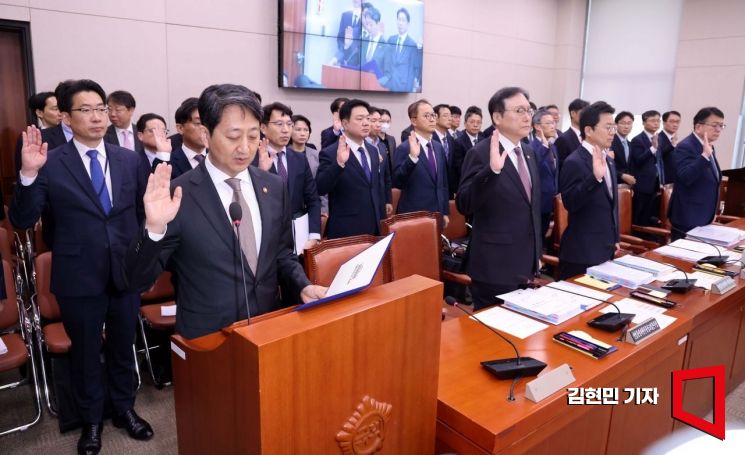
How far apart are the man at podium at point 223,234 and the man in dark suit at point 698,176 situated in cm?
379

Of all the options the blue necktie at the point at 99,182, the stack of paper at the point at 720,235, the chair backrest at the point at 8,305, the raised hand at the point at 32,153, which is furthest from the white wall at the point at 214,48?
the stack of paper at the point at 720,235

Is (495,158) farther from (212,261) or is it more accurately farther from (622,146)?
(622,146)

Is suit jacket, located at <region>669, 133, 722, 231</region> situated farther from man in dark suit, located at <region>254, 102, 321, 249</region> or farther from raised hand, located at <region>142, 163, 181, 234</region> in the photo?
raised hand, located at <region>142, 163, 181, 234</region>

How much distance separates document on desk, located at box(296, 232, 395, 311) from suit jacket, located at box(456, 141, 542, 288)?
1.33 m

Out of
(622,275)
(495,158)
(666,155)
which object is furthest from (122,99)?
(666,155)

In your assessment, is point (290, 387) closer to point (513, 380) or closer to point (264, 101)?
point (513, 380)

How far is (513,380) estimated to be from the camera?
1.61 meters

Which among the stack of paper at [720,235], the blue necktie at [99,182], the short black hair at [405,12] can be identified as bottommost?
the stack of paper at [720,235]

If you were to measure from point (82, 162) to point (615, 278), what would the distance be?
2.51 m

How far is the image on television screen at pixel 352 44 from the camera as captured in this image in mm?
6254

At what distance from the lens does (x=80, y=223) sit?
2.26m

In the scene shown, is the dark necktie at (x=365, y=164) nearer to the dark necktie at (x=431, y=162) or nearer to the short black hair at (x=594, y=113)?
the dark necktie at (x=431, y=162)

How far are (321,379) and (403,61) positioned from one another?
22.8 feet

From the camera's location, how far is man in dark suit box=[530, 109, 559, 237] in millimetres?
5652
